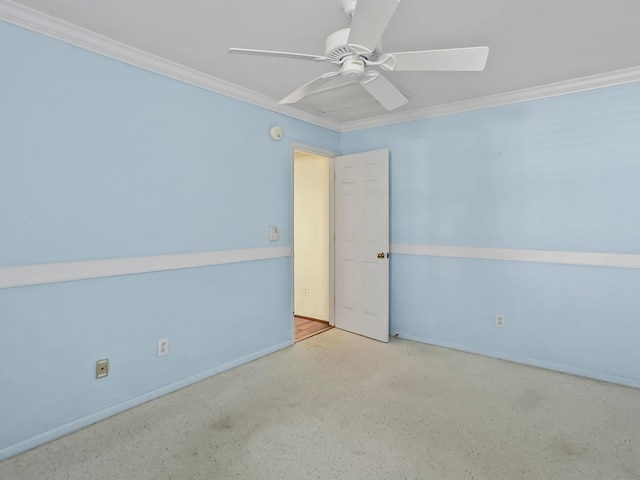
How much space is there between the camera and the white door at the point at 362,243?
3523 mm

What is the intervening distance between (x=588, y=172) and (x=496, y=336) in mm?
1530

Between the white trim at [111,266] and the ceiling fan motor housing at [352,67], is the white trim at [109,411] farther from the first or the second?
the ceiling fan motor housing at [352,67]

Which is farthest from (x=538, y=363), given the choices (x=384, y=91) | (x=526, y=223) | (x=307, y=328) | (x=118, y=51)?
(x=118, y=51)

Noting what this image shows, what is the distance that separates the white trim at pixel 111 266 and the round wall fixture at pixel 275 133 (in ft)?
3.36

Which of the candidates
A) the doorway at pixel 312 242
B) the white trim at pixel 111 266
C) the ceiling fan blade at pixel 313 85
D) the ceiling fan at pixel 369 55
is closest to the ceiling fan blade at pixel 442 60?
the ceiling fan at pixel 369 55

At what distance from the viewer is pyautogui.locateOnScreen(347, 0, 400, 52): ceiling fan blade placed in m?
1.20

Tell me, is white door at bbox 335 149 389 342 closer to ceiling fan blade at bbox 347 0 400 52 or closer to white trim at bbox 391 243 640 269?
white trim at bbox 391 243 640 269

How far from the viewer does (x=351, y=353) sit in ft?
10.6

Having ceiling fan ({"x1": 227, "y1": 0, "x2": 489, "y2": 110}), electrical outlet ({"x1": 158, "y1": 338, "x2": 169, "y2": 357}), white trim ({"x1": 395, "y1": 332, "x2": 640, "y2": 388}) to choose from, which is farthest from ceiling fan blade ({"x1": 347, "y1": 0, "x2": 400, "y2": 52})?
white trim ({"x1": 395, "y1": 332, "x2": 640, "y2": 388})

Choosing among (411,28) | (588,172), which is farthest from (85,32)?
(588,172)

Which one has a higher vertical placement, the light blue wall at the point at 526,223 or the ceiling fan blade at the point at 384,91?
the ceiling fan blade at the point at 384,91

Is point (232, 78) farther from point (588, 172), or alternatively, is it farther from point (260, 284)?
point (588, 172)

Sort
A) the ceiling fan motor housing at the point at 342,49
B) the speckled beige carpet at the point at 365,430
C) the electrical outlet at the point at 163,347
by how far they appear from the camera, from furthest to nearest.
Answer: the electrical outlet at the point at 163,347, the speckled beige carpet at the point at 365,430, the ceiling fan motor housing at the point at 342,49

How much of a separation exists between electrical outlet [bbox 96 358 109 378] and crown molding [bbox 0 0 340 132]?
1.86 m
